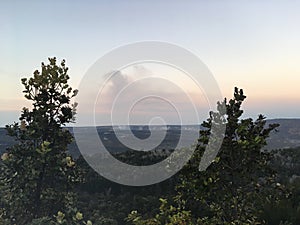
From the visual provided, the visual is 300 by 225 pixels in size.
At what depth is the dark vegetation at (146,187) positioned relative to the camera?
245 inches

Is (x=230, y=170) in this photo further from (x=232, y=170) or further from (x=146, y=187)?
(x=146, y=187)

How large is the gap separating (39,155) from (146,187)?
1424 cm

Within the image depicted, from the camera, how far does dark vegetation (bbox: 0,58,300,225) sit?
6.22 metres

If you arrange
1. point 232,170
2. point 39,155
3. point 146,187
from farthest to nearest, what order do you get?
point 146,187 → point 39,155 → point 232,170

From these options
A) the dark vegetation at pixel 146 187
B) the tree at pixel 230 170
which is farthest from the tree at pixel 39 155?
the tree at pixel 230 170

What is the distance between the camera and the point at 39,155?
11031 millimetres

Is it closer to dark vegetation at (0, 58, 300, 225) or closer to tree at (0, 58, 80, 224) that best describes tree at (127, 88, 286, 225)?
dark vegetation at (0, 58, 300, 225)

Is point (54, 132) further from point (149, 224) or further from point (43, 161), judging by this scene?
point (149, 224)

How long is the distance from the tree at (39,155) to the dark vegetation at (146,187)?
34 millimetres

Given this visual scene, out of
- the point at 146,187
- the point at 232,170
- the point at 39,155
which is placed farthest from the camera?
the point at 146,187

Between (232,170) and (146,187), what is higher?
(232,170)

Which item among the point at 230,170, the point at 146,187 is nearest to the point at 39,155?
the point at 230,170

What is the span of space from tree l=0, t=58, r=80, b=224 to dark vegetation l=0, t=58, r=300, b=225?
0.03 meters

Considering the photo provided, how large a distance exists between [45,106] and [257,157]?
7973mm
